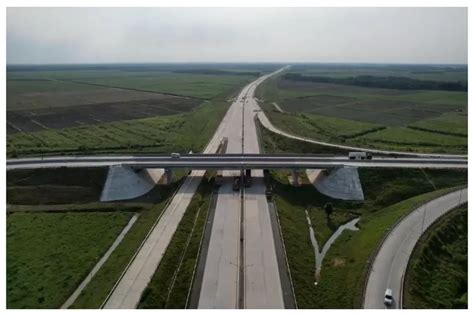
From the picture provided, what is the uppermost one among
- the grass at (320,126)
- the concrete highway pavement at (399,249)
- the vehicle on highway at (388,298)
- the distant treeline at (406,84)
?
the distant treeline at (406,84)

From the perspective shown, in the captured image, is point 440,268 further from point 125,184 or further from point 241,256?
point 125,184

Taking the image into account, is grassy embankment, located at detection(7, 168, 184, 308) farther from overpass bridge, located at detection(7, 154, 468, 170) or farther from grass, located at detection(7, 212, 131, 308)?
overpass bridge, located at detection(7, 154, 468, 170)

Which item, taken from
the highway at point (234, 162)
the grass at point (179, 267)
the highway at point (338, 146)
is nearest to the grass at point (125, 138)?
the highway at point (338, 146)

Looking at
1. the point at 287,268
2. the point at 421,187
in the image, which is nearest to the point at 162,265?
the point at 287,268

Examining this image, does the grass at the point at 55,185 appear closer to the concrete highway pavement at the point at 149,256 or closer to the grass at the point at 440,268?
the concrete highway pavement at the point at 149,256

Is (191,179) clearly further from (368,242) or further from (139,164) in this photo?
(368,242)

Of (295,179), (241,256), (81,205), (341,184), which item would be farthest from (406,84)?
(241,256)
